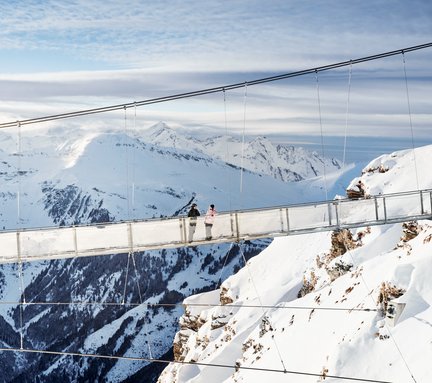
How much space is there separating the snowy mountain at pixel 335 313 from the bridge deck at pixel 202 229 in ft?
10.6

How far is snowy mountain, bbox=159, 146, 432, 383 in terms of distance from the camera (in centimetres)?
3547

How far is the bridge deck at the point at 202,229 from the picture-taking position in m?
28.2

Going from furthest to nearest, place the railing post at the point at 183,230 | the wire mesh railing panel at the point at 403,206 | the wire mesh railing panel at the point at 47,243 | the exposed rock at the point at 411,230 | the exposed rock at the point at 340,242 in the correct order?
the exposed rock at the point at 340,242 → the exposed rock at the point at 411,230 → the wire mesh railing panel at the point at 403,206 → the railing post at the point at 183,230 → the wire mesh railing panel at the point at 47,243

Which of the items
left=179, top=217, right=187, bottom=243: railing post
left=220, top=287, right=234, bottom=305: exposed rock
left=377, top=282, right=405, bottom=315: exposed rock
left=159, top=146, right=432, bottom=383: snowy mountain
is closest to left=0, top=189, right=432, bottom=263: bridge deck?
left=179, top=217, right=187, bottom=243: railing post

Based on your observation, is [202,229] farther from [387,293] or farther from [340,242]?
[340,242]

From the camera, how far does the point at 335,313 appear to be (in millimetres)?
46000

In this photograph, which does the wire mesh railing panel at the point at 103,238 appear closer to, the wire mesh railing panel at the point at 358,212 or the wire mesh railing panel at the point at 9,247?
the wire mesh railing panel at the point at 9,247

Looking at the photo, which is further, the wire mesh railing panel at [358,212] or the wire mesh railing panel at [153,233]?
the wire mesh railing panel at [358,212]

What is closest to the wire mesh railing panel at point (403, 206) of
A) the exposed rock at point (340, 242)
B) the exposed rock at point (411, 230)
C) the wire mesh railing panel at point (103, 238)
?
the wire mesh railing panel at point (103, 238)

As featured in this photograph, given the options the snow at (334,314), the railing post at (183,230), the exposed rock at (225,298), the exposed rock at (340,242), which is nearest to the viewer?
→ the railing post at (183,230)

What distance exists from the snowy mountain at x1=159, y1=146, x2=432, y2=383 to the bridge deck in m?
3.22

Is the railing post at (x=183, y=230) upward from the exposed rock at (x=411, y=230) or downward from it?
upward

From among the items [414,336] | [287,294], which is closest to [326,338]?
[414,336]

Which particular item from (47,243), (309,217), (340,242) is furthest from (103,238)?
(340,242)
